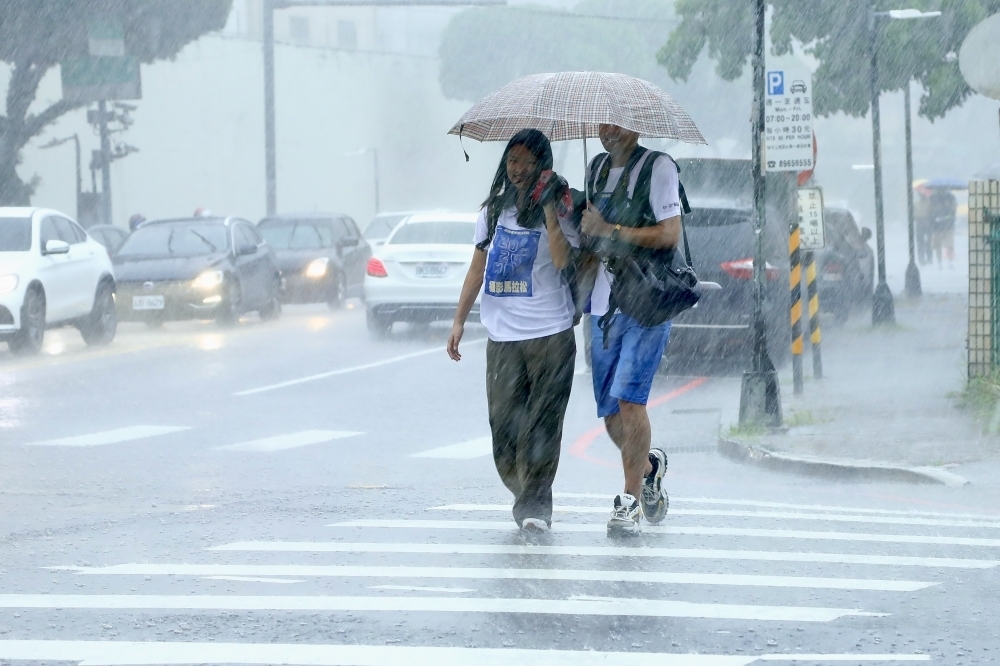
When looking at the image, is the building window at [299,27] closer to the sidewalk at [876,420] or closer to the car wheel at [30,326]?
the car wheel at [30,326]

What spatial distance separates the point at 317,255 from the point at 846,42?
8876 mm

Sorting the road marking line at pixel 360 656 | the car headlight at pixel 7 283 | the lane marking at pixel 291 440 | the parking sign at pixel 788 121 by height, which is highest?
the parking sign at pixel 788 121

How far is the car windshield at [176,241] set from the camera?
22.7m

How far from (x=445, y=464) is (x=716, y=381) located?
582 cm

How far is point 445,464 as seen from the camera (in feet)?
34.5

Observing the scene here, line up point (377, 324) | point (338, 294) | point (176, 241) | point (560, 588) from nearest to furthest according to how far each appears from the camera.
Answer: point (560, 588) < point (377, 324) < point (176, 241) < point (338, 294)

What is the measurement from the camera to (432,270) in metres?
20.6

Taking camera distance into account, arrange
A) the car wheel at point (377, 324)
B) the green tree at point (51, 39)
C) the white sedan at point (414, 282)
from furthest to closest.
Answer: the green tree at point (51, 39) < the car wheel at point (377, 324) < the white sedan at point (414, 282)

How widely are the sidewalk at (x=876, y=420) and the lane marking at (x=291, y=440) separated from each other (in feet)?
9.23

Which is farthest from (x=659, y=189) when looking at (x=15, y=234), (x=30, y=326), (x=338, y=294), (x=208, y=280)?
(x=338, y=294)

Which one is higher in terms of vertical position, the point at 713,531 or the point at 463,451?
the point at 713,531

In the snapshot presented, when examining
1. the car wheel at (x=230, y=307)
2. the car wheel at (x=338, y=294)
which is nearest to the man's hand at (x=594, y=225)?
the car wheel at (x=230, y=307)

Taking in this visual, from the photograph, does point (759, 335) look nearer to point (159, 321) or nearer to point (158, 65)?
point (159, 321)

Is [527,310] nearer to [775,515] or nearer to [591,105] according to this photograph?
[591,105]
